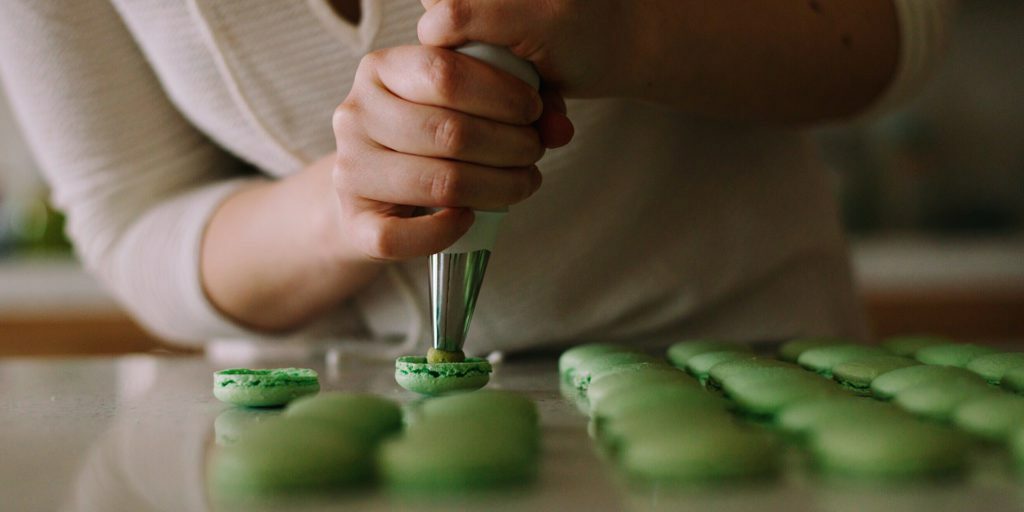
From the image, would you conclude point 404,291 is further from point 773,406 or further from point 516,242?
point 773,406

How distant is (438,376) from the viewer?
0.51 metres

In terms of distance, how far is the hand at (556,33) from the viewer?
468 millimetres

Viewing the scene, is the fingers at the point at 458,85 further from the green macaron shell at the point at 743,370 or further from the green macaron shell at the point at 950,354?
the green macaron shell at the point at 950,354

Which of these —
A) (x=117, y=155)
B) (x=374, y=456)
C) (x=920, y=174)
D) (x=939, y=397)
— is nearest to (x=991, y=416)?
(x=939, y=397)

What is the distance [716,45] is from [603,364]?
9.6 inches

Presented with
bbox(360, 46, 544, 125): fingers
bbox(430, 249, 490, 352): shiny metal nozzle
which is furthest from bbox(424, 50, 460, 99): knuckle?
bbox(430, 249, 490, 352): shiny metal nozzle

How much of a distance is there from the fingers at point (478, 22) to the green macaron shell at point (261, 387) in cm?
19

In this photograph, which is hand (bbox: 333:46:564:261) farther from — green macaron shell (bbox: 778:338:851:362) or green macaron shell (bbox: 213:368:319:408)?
green macaron shell (bbox: 778:338:851:362)

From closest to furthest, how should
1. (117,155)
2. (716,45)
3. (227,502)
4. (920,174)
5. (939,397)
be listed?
(227,502)
(939,397)
(716,45)
(117,155)
(920,174)

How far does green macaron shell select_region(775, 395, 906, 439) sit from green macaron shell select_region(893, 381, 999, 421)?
31 millimetres

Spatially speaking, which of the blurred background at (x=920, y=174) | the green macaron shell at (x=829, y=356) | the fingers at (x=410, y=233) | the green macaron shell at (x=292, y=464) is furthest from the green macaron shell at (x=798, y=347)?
the blurred background at (x=920, y=174)

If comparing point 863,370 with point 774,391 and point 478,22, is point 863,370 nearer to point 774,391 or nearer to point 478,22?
point 774,391

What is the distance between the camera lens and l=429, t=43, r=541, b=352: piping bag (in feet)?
1.71

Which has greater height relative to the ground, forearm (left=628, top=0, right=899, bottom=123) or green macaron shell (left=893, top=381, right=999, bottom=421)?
forearm (left=628, top=0, right=899, bottom=123)
